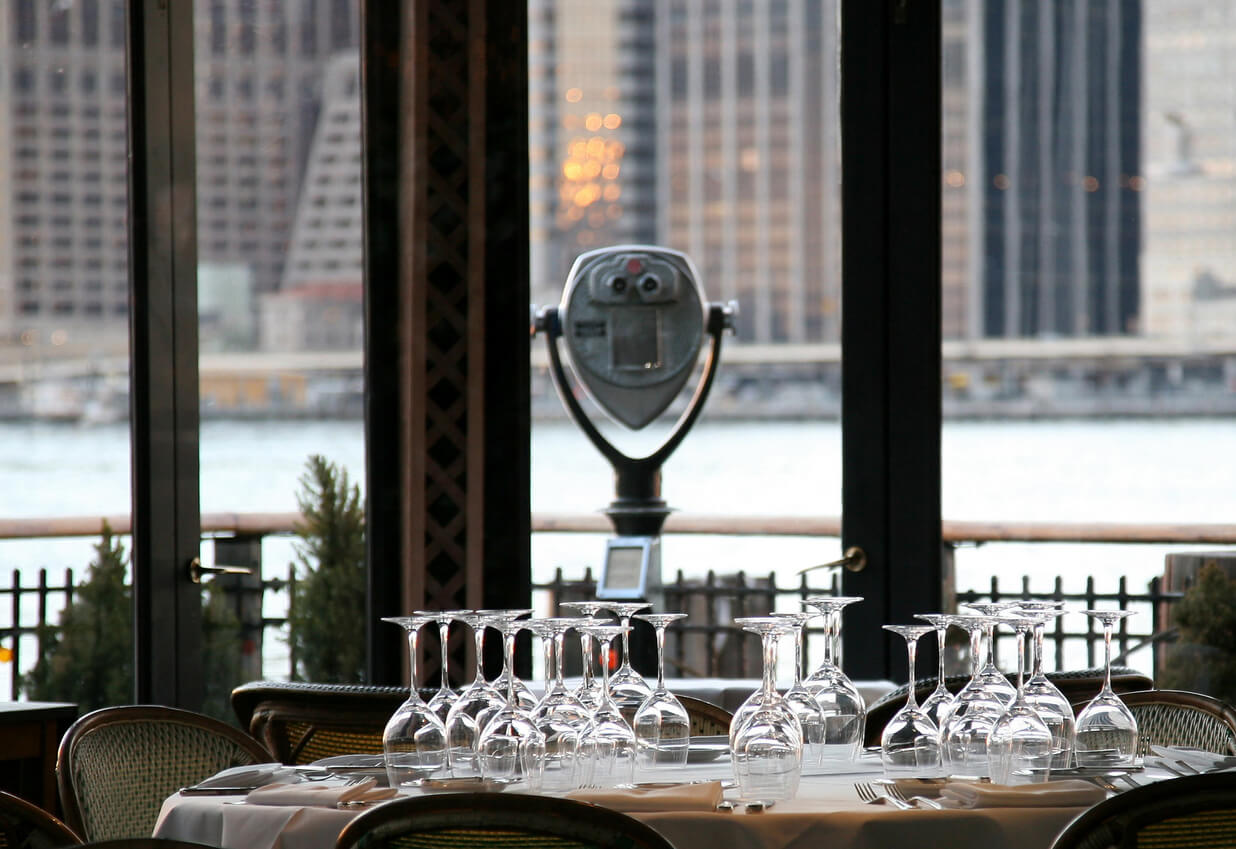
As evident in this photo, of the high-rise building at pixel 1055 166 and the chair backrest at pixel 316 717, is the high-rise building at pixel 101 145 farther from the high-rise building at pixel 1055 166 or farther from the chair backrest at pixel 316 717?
the high-rise building at pixel 1055 166

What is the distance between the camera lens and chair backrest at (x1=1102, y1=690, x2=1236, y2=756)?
2811 millimetres

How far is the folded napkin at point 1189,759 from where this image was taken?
2.44 metres

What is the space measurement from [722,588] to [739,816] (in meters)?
2.87

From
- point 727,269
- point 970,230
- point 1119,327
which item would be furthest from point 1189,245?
point 727,269

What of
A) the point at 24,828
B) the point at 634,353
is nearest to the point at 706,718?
the point at 24,828

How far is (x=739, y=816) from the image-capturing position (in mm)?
2084

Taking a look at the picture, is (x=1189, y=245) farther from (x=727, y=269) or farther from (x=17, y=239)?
(x=17, y=239)

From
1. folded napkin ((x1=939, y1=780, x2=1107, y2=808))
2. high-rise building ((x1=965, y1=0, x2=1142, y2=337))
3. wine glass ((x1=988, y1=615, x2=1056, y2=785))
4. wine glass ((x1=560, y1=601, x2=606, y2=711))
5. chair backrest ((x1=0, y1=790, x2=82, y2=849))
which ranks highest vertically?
high-rise building ((x1=965, y1=0, x2=1142, y2=337))

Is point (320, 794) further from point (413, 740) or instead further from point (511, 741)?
point (511, 741)

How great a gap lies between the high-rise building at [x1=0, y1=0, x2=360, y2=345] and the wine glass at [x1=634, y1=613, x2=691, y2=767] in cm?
258

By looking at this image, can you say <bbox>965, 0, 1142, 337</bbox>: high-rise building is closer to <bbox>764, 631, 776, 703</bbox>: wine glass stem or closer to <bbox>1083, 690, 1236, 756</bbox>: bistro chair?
<bbox>1083, 690, 1236, 756</bbox>: bistro chair

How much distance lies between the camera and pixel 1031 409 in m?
4.66

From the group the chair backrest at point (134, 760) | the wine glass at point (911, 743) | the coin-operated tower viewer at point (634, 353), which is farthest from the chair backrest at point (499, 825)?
the coin-operated tower viewer at point (634, 353)

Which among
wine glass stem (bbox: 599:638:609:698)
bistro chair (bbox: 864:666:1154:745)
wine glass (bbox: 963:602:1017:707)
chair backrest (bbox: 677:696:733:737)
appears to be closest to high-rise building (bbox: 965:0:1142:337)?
bistro chair (bbox: 864:666:1154:745)
